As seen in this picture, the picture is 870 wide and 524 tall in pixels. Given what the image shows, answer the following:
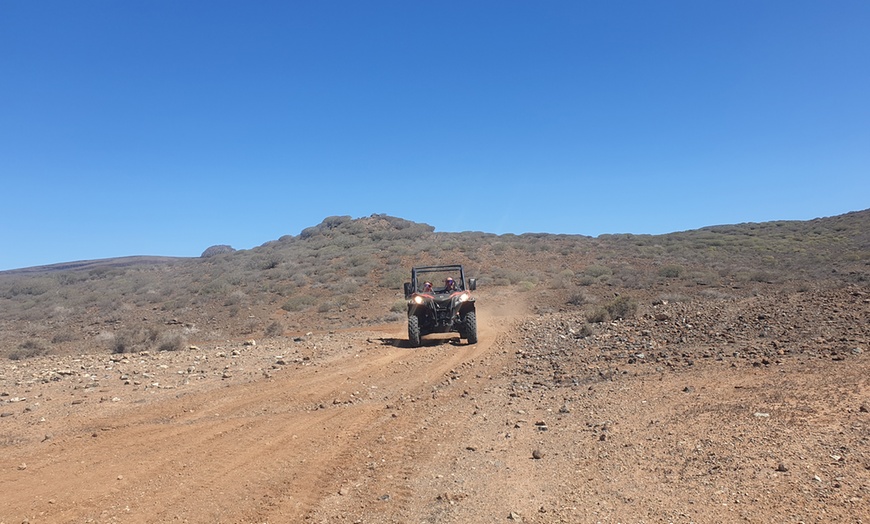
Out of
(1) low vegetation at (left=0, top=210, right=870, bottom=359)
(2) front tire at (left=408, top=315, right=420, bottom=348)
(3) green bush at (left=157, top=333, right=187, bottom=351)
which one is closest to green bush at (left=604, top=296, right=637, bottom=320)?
(1) low vegetation at (left=0, top=210, right=870, bottom=359)

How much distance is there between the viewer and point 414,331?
13.9 meters

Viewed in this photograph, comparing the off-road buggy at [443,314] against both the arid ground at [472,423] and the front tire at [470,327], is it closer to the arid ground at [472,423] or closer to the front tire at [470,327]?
the front tire at [470,327]

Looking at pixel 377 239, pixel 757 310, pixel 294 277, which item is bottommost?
pixel 757 310

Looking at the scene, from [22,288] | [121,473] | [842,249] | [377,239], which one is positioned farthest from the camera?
[377,239]

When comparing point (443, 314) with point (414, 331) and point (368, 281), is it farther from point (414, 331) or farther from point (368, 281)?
point (368, 281)

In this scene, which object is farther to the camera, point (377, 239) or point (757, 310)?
point (377, 239)

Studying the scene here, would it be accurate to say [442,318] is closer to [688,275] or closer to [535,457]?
[535,457]

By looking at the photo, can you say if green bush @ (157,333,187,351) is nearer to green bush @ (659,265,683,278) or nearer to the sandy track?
the sandy track

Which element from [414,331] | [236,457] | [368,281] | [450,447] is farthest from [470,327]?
[368,281]

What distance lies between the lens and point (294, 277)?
1341 inches

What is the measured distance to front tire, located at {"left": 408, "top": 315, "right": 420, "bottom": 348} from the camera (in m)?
13.9

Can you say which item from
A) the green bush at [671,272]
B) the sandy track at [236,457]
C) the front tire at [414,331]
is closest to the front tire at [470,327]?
the front tire at [414,331]

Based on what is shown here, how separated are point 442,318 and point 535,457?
8637 millimetres

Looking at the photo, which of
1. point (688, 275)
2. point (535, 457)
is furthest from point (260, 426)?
point (688, 275)
